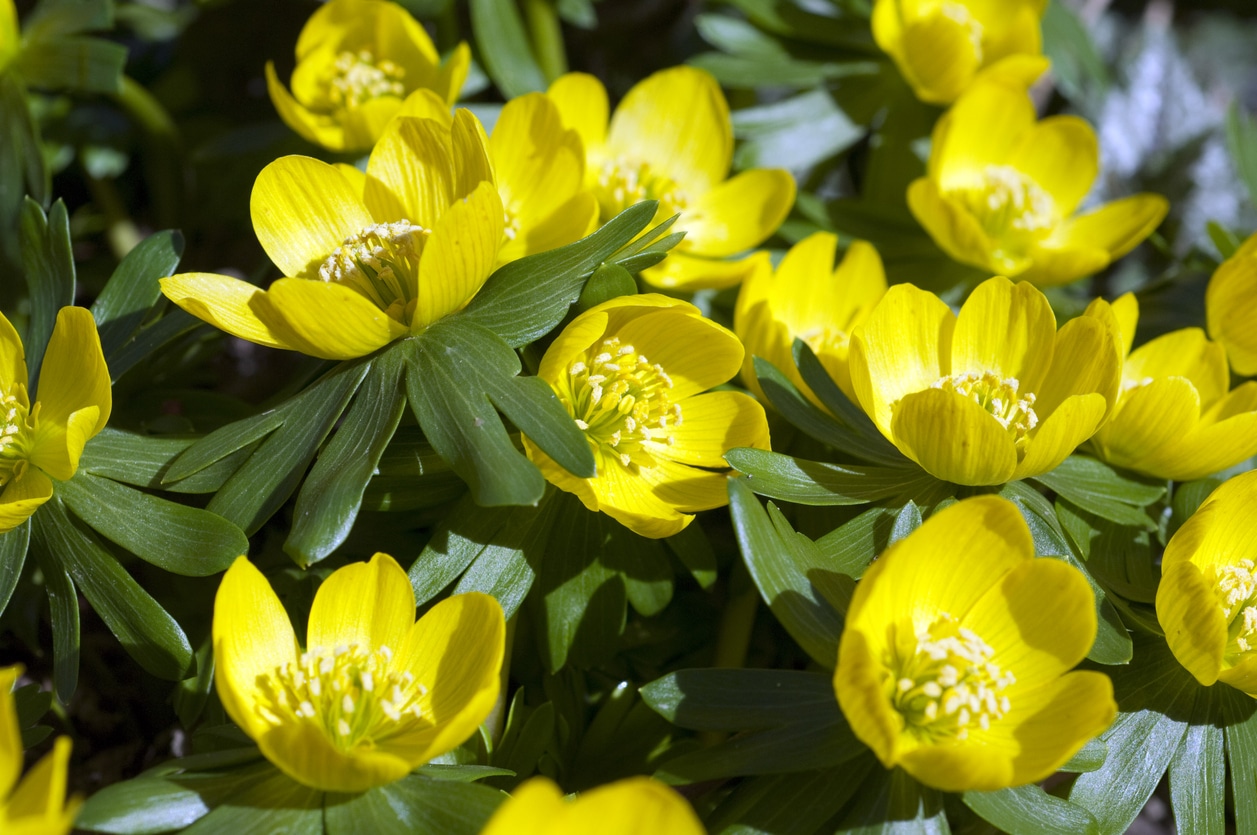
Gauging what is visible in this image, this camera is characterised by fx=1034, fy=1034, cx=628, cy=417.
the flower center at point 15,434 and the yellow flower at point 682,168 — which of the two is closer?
the flower center at point 15,434

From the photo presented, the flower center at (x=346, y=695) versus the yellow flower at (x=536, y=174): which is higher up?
the yellow flower at (x=536, y=174)

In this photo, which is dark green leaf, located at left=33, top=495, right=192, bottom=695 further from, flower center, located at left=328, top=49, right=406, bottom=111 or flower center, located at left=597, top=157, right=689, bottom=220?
flower center, located at left=597, top=157, right=689, bottom=220

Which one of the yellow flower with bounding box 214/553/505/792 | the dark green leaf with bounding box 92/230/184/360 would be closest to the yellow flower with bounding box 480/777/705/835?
the yellow flower with bounding box 214/553/505/792

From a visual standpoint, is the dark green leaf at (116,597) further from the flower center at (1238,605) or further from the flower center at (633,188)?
the flower center at (1238,605)

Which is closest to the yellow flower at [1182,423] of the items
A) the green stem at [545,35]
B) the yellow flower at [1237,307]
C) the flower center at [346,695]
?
the yellow flower at [1237,307]

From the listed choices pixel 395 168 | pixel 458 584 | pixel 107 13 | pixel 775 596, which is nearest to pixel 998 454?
pixel 775 596

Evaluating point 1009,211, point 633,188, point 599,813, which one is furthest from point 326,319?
point 1009,211

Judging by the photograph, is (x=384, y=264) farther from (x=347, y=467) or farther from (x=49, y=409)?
(x=49, y=409)

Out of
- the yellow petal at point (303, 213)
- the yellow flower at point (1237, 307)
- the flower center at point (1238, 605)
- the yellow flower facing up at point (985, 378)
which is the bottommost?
the flower center at point (1238, 605)
